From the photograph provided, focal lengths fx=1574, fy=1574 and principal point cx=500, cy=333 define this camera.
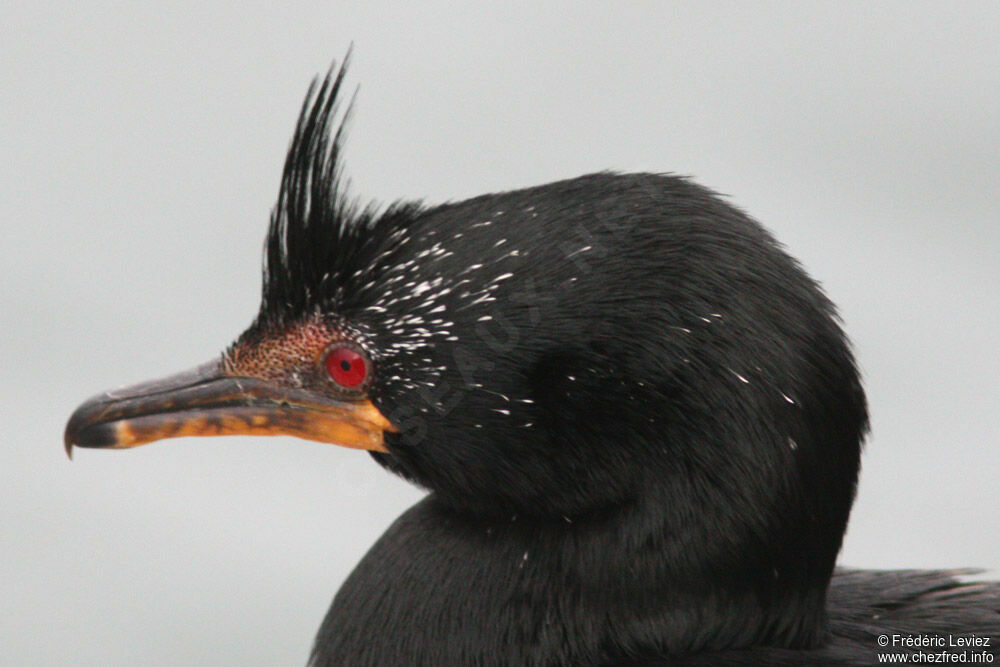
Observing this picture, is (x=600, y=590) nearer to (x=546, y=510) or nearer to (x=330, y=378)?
(x=546, y=510)

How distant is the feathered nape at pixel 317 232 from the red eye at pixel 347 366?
94 millimetres

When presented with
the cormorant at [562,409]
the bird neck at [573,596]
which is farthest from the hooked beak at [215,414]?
the bird neck at [573,596]

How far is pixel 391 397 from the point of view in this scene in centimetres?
344

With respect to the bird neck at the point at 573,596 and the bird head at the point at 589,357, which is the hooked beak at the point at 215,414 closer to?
the bird head at the point at 589,357

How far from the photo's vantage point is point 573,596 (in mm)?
3432

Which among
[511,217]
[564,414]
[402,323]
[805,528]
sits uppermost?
[511,217]

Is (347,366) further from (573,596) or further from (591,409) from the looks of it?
(573,596)

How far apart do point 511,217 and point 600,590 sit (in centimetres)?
83

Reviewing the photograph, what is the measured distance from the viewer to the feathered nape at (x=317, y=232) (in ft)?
11.4

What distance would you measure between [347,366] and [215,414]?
376mm

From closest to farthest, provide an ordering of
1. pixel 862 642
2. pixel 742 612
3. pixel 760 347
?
pixel 760 347, pixel 742 612, pixel 862 642

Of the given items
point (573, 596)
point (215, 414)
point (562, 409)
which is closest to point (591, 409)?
point (562, 409)

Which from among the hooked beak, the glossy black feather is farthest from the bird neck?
the hooked beak


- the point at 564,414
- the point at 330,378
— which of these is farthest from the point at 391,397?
the point at 564,414
